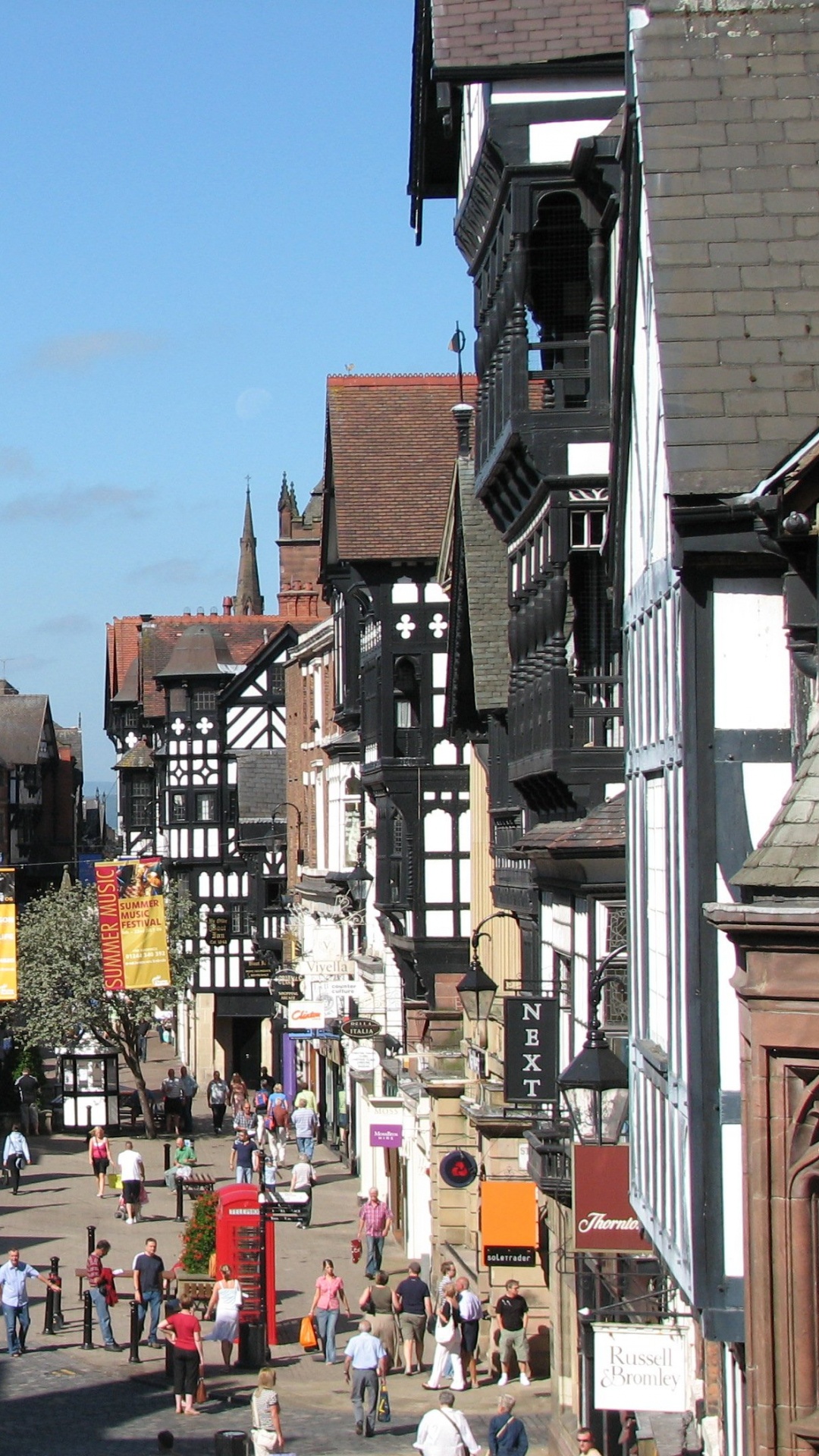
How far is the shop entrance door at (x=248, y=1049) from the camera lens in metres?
66.6

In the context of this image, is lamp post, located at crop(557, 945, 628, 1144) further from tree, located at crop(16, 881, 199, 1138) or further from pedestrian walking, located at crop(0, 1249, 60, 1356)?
tree, located at crop(16, 881, 199, 1138)

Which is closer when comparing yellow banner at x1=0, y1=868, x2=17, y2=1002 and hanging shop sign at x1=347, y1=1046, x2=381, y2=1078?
yellow banner at x1=0, y1=868, x2=17, y2=1002

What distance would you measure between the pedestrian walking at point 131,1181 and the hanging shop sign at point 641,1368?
2332 cm

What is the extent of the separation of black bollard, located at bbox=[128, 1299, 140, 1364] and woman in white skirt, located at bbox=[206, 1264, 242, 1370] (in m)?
0.87

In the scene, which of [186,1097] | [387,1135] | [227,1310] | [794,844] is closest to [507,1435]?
[227,1310]

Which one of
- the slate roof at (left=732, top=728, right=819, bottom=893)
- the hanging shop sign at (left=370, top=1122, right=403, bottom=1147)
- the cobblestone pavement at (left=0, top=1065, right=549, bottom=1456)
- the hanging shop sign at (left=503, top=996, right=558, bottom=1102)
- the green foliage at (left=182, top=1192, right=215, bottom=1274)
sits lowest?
the cobblestone pavement at (left=0, top=1065, right=549, bottom=1456)

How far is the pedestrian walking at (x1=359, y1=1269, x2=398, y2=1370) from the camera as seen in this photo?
24.3 m

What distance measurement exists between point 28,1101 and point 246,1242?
2545 cm

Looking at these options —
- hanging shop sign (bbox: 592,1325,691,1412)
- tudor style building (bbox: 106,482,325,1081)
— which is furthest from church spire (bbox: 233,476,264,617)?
hanging shop sign (bbox: 592,1325,691,1412)

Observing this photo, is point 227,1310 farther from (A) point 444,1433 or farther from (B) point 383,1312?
(A) point 444,1433

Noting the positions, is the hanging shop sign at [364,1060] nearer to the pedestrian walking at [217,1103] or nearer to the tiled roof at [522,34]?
the pedestrian walking at [217,1103]

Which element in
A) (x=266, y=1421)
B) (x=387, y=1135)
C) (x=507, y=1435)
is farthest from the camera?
(x=387, y=1135)

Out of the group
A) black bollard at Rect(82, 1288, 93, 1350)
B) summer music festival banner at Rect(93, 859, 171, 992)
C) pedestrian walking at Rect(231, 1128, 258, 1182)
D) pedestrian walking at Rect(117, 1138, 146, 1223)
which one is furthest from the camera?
pedestrian walking at Rect(231, 1128, 258, 1182)

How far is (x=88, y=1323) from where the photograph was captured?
27.1 metres
